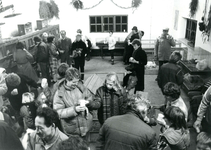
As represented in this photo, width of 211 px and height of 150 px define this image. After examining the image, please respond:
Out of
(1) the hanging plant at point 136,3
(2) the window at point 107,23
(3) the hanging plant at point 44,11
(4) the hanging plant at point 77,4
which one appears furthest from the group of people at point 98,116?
(4) the hanging plant at point 77,4

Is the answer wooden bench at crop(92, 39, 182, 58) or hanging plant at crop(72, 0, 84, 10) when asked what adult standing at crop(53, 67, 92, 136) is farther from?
hanging plant at crop(72, 0, 84, 10)

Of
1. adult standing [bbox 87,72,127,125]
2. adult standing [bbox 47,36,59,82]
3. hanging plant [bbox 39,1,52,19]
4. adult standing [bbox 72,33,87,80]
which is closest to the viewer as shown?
adult standing [bbox 87,72,127,125]

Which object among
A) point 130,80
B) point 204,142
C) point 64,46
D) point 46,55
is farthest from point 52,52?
point 204,142

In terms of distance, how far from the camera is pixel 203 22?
20.5 feet

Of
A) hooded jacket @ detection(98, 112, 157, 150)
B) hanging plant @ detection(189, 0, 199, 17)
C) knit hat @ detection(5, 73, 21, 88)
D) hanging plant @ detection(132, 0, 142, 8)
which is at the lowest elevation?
hooded jacket @ detection(98, 112, 157, 150)

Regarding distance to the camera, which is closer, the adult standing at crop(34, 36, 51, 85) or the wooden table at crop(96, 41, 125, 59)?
the adult standing at crop(34, 36, 51, 85)

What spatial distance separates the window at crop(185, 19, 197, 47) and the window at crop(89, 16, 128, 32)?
320 cm

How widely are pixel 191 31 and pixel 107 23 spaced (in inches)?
166

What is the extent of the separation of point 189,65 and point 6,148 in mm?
5715

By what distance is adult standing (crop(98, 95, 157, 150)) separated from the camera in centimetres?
205

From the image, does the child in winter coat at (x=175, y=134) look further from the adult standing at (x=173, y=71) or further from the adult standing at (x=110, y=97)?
the adult standing at (x=173, y=71)

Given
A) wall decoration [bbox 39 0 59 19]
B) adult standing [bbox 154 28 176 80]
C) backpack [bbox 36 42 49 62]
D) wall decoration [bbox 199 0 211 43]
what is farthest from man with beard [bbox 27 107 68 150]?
wall decoration [bbox 39 0 59 19]

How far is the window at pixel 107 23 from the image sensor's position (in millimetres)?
10805

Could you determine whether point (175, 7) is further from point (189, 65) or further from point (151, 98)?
point (151, 98)
